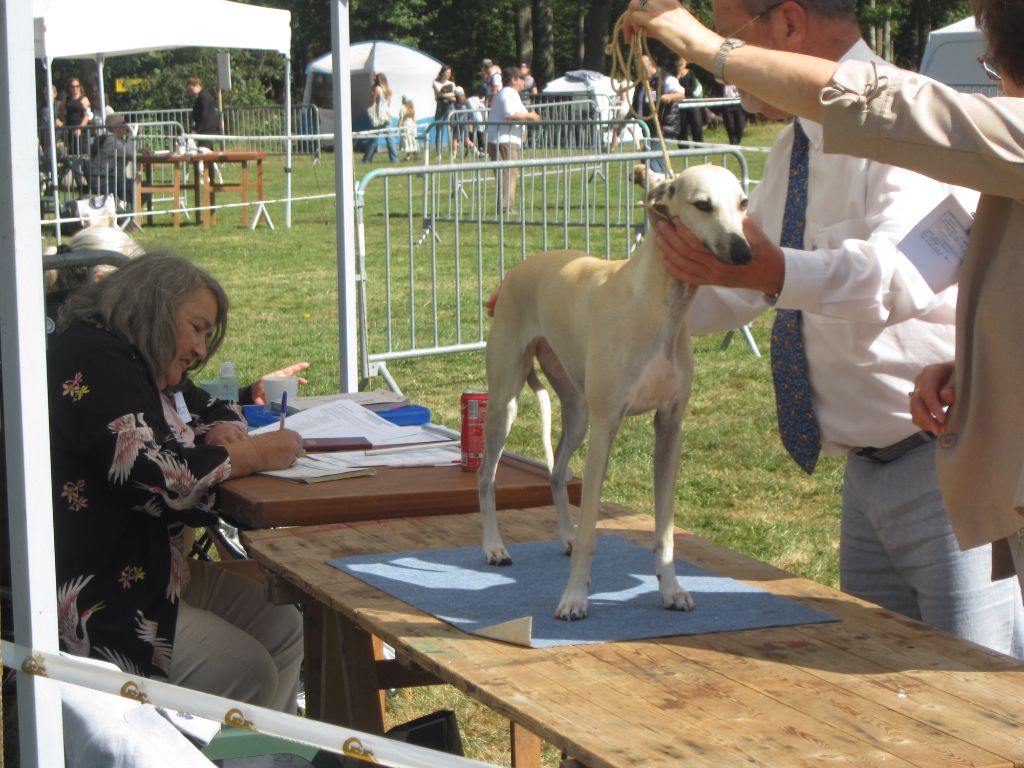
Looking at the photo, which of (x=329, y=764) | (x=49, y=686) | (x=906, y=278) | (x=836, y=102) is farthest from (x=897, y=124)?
(x=329, y=764)

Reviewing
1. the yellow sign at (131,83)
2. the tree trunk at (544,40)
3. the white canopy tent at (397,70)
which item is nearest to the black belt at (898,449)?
the white canopy tent at (397,70)

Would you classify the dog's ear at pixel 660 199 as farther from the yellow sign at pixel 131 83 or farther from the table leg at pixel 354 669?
the yellow sign at pixel 131 83

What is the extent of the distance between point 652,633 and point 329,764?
1136 millimetres

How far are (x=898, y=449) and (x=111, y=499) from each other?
6.39ft

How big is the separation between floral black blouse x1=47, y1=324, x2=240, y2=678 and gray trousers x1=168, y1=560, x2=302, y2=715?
8 centimetres

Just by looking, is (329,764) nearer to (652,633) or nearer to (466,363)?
(652,633)

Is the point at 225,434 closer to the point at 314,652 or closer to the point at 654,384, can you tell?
the point at 314,652

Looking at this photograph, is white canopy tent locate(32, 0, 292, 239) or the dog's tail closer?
the dog's tail

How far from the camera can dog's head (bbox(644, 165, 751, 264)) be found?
92.2 inches

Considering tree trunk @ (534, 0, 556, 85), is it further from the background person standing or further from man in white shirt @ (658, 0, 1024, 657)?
man in white shirt @ (658, 0, 1024, 657)

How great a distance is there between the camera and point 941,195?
2615mm

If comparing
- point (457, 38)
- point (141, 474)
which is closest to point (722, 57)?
point (141, 474)

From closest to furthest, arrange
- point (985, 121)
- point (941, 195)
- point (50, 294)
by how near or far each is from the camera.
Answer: point (985, 121), point (941, 195), point (50, 294)

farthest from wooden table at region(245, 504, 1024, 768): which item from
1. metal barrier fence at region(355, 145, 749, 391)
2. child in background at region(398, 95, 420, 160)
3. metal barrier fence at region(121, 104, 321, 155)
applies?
metal barrier fence at region(121, 104, 321, 155)
